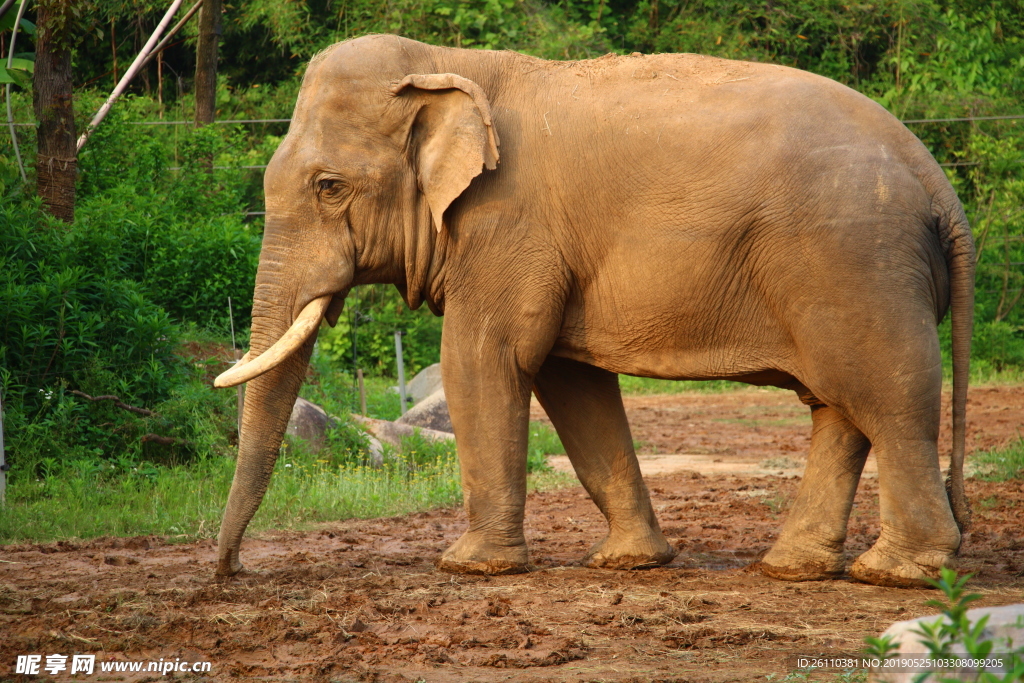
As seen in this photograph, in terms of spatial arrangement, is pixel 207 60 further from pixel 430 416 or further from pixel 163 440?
pixel 163 440

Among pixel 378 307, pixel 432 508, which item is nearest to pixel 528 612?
pixel 432 508

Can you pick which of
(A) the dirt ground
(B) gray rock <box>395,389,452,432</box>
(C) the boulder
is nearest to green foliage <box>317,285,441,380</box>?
(B) gray rock <box>395,389,452,432</box>

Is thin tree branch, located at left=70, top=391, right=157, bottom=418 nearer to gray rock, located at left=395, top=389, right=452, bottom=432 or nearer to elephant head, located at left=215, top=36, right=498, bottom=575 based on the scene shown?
gray rock, located at left=395, top=389, right=452, bottom=432

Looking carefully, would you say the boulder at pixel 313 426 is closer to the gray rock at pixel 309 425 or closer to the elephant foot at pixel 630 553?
the gray rock at pixel 309 425

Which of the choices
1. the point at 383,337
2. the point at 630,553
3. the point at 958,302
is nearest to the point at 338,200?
the point at 630,553

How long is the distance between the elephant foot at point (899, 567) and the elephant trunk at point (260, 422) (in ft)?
9.39

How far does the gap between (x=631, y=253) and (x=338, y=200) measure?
4.82 feet

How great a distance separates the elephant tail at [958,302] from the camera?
5.16 m

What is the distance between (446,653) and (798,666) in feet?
4.29

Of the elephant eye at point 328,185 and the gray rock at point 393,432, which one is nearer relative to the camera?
the elephant eye at point 328,185

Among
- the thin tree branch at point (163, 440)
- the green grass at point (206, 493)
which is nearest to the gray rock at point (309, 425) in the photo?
the green grass at point (206, 493)

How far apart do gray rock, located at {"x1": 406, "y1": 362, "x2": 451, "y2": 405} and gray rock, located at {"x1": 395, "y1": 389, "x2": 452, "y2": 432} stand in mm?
2609

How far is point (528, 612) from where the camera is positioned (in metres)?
4.88

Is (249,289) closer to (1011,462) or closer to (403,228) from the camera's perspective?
(403,228)
